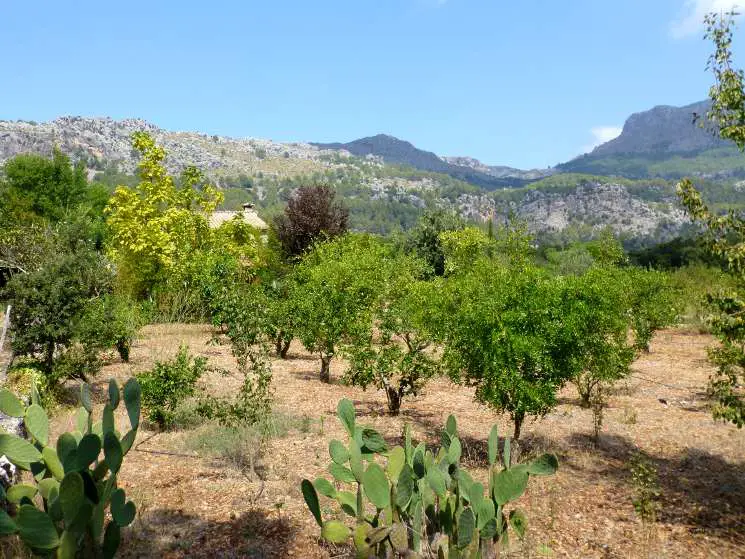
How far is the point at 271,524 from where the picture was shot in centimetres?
659

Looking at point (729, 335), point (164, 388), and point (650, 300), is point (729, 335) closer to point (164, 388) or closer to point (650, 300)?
point (164, 388)

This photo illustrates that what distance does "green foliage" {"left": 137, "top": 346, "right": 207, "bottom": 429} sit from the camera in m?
9.75

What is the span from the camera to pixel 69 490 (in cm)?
399

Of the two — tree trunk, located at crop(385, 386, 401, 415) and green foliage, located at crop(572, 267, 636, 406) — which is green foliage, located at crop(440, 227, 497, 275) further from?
tree trunk, located at crop(385, 386, 401, 415)

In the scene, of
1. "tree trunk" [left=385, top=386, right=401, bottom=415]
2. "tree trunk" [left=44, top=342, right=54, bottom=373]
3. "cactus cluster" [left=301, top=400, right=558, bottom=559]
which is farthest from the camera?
"tree trunk" [left=385, top=386, right=401, bottom=415]

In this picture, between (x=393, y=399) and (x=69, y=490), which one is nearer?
(x=69, y=490)

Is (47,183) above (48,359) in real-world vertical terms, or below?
above

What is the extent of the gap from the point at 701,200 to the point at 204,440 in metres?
8.25

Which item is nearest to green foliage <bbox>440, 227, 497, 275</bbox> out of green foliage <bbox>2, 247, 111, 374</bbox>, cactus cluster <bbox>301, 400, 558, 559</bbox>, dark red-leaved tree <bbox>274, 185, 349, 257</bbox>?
dark red-leaved tree <bbox>274, 185, 349, 257</bbox>

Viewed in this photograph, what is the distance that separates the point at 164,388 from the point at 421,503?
249 inches

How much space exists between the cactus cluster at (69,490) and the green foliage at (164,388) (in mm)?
4591

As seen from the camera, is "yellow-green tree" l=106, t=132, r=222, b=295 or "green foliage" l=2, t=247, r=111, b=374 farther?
"yellow-green tree" l=106, t=132, r=222, b=295

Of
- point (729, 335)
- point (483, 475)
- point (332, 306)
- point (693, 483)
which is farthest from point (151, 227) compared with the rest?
point (729, 335)

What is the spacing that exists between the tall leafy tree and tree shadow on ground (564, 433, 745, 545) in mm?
1624
